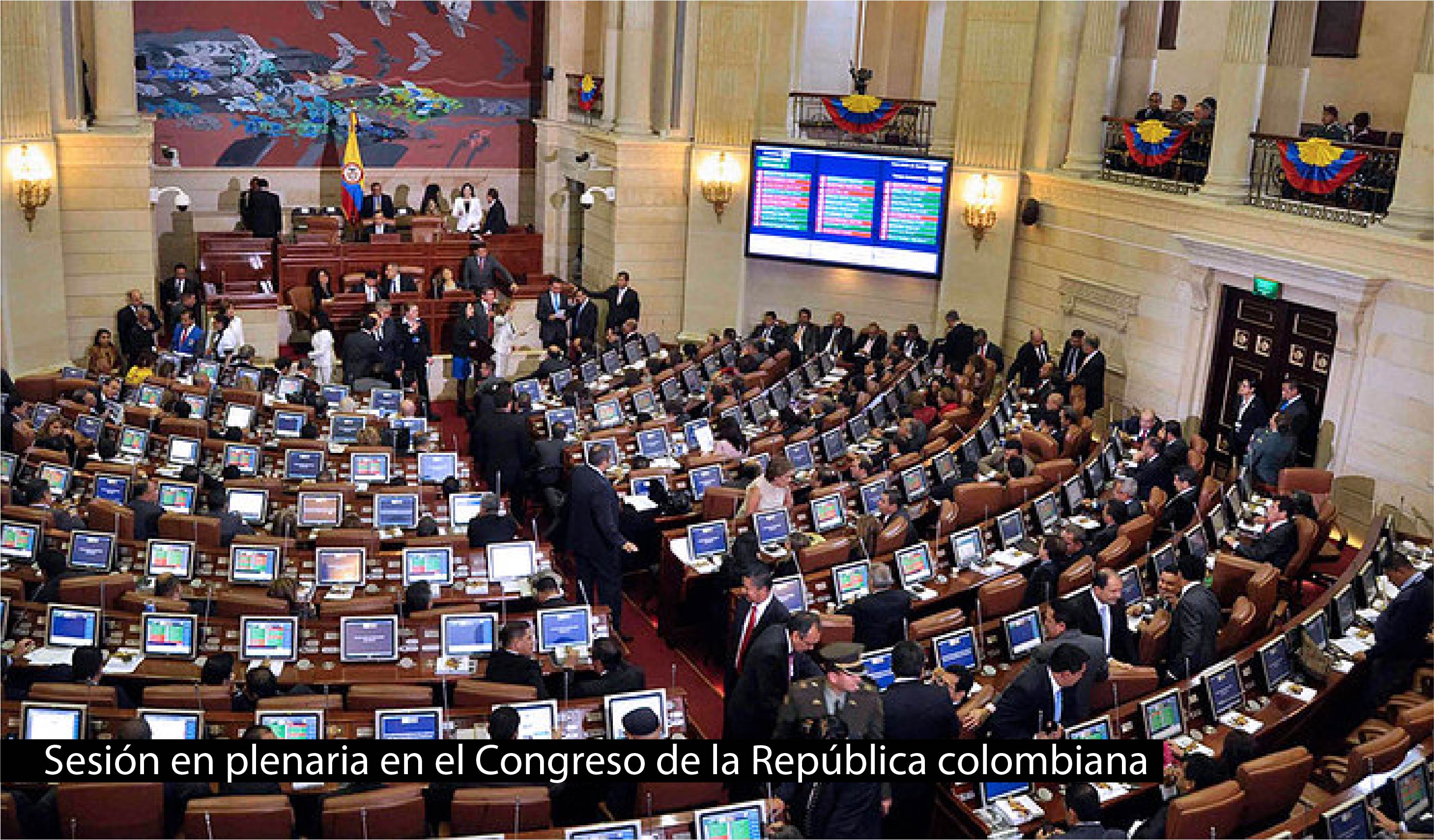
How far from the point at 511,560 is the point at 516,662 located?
210 cm

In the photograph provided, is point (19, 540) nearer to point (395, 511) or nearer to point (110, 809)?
point (395, 511)

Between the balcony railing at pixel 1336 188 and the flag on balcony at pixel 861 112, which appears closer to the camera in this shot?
the balcony railing at pixel 1336 188

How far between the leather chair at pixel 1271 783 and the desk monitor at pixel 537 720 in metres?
4.09

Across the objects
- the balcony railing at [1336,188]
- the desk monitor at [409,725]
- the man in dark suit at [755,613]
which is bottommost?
the desk monitor at [409,725]

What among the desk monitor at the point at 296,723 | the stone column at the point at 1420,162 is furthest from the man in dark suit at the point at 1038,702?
the stone column at the point at 1420,162

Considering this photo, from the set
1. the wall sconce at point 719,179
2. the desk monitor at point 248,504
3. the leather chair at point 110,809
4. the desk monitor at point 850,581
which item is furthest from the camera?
the wall sconce at point 719,179

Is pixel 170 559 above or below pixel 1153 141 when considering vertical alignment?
below

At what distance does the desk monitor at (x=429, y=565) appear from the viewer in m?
11.3

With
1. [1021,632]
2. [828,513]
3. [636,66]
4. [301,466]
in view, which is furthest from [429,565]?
[636,66]

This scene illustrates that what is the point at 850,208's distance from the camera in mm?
→ 20844

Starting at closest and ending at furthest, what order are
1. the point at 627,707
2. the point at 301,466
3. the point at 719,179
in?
the point at 627,707 < the point at 301,466 < the point at 719,179

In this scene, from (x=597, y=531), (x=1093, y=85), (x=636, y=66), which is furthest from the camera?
(x=636, y=66)

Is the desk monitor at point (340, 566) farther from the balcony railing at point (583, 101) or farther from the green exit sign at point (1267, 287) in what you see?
the balcony railing at point (583, 101)

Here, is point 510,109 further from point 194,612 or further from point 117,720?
point 117,720
